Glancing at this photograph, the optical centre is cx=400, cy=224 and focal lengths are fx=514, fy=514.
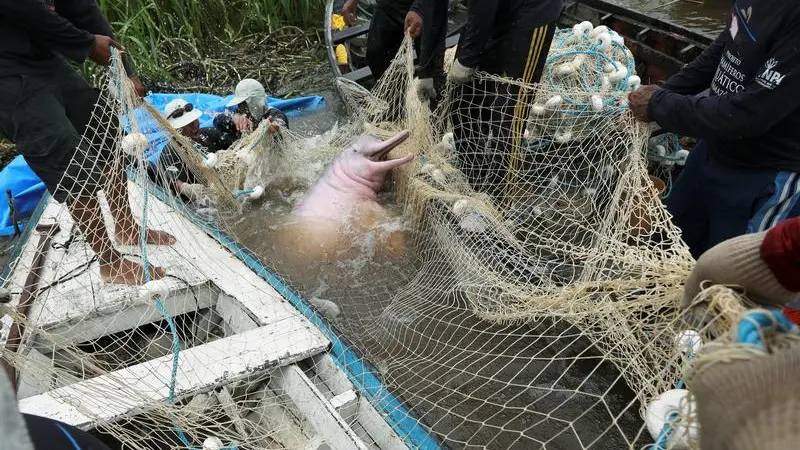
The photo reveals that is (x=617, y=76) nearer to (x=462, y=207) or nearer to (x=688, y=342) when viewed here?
(x=462, y=207)

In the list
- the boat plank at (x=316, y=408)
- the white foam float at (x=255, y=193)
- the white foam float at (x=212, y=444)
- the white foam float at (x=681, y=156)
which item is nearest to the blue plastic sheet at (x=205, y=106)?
the white foam float at (x=255, y=193)

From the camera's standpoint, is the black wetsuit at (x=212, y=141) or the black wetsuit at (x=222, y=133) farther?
the black wetsuit at (x=222, y=133)

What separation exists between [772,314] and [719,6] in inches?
276

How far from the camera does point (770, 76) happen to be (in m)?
2.29

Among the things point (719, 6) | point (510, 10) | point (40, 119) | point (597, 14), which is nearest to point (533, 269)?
point (510, 10)

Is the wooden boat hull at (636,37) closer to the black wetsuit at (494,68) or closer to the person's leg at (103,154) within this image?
the black wetsuit at (494,68)

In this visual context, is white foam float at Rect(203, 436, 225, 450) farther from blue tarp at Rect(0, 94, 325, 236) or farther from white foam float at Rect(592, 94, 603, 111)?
white foam float at Rect(592, 94, 603, 111)

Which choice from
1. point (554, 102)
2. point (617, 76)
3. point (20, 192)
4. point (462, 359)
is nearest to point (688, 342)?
point (462, 359)

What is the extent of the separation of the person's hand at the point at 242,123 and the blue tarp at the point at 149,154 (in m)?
0.55

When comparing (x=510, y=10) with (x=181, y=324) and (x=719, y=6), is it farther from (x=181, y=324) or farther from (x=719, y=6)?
(x=719, y=6)

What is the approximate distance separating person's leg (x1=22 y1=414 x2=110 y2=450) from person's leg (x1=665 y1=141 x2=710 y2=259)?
3.05m

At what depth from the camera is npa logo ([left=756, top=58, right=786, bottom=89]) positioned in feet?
7.45

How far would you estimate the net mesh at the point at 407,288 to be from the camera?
2389 mm

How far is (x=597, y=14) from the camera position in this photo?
6012 mm
